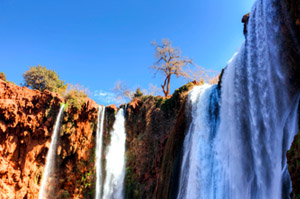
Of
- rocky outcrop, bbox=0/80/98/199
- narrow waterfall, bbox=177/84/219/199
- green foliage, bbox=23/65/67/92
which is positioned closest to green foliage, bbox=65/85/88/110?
rocky outcrop, bbox=0/80/98/199

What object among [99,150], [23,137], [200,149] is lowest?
[200,149]

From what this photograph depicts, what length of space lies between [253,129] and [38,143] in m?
15.6

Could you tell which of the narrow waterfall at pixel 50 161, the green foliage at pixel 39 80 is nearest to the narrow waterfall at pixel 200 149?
the narrow waterfall at pixel 50 161

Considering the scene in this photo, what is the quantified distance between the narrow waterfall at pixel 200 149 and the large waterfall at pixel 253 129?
0.04 metres

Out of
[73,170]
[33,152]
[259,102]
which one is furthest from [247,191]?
[33,152]

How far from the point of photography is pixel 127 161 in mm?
15672

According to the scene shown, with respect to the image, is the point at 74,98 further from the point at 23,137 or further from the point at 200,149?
the point at 200,149

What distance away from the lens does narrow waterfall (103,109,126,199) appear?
48.8 feet

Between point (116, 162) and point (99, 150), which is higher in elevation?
point (99, 150)

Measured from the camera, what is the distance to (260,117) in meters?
5.89

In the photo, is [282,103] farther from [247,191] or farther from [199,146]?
[199,146]

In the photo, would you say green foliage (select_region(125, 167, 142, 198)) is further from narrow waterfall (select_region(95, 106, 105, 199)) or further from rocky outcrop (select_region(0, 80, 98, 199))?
rocky outcrop (select_region(0, 80, 98, 199))

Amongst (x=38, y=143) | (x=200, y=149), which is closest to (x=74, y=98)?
(x=38, y=143)

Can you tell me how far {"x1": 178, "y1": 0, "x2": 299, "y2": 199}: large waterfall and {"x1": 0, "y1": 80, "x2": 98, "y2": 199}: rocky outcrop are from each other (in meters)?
10.8
